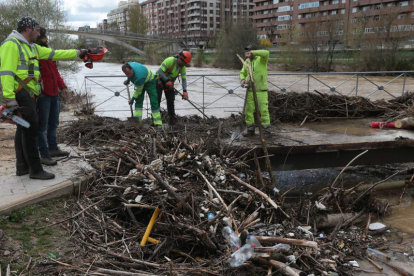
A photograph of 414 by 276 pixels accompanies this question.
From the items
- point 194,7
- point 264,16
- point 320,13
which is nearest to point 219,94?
point 320,13

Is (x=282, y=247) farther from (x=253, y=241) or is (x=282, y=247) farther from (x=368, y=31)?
(x=368, y=31)

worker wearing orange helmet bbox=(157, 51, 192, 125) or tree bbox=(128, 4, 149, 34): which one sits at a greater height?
tree bbox=(128, 4, 149, 34)

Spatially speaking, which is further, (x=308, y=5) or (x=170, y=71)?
(x=308, y=5)

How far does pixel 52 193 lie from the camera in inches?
154

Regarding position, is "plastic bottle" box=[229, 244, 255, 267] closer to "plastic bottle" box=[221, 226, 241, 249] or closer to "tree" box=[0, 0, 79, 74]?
"plastic bottle" box=[221, 226, 241, 249]

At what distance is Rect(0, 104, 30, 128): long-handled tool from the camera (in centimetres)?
379

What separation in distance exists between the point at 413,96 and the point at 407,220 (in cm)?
414

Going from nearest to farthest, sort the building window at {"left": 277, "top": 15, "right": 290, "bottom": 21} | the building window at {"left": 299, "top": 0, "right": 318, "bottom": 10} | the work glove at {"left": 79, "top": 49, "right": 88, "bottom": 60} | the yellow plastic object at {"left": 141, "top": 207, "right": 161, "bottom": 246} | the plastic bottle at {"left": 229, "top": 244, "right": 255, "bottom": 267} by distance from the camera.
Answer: the plastic bottle at {"left": 229, "top": 244, "right": 255, "bottom": 267} < the yellow plastic object at {"left": 141, "top": 207, "right": 161, "bottom": 246} < the work glove at {"left": 79, "top": 49, "right": 88, "bottom": 60} < the building window at {"left": 299, "top": 0, "right": 318, "bottom": 10} < the building window at {"left": 277, "top": 15, "right": 290, "bottom": 21}

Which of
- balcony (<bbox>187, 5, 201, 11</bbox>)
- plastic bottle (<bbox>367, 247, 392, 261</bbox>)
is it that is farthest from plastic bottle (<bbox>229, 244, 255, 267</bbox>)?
balcony (<bbox>187, 5, 201, 11</bbox>)

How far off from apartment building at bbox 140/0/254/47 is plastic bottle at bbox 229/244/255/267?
79684 mm

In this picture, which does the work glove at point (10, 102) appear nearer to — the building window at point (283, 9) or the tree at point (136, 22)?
the building window at point (283, 9)

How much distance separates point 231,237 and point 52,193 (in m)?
2.20

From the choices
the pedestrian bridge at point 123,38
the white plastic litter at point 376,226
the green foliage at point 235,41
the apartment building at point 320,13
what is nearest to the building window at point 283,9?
the apartment building at point 320,13

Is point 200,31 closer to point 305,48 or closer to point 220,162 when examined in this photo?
point 305,48
